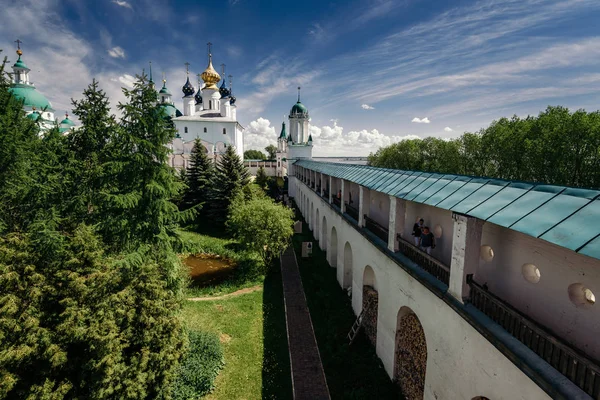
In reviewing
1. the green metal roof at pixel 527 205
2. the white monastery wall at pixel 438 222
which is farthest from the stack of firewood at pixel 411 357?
the green metal roof at pixel 527 205

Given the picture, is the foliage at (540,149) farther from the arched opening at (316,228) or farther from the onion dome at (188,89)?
the onion dome at (188,89)

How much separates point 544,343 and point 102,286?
9535 millimetres

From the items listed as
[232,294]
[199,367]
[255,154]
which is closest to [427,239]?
[199,367]

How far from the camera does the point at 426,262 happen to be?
24.6ft

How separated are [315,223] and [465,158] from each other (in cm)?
1908

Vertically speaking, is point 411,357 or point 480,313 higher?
point 480,313

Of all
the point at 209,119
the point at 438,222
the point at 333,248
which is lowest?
the point at 333,248

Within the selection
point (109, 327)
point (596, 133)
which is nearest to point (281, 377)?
point (109, 327)

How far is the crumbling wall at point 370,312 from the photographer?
11.1 metres

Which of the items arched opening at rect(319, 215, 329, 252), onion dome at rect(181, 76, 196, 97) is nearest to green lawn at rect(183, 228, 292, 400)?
arched opening at rect(319, 215, 329, 252)

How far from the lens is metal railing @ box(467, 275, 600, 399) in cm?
380

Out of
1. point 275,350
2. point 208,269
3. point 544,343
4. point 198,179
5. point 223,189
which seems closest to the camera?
point 544,343

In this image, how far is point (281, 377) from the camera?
9.74m

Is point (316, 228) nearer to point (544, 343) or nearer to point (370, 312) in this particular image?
point (370, 312)
